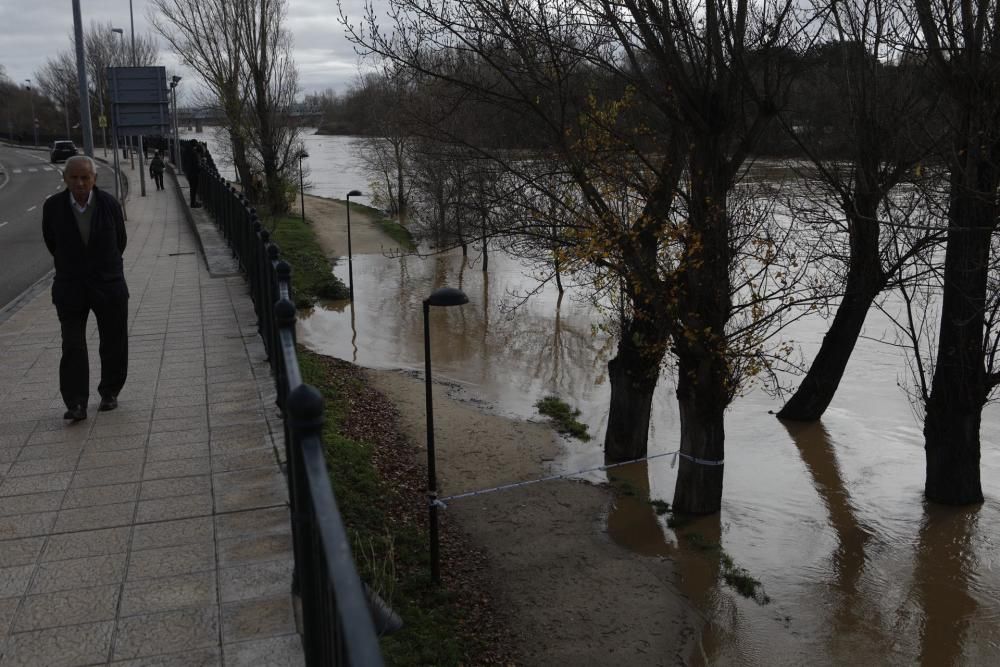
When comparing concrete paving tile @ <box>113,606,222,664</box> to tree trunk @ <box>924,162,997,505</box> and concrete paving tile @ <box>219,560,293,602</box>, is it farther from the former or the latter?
tree trunk @ <box>924,162,997,505</box>

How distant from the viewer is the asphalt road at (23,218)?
18.8 metres

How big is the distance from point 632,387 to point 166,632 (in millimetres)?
11703

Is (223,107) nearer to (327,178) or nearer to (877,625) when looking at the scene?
(877,625)

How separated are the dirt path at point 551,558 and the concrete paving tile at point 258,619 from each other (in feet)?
16.8

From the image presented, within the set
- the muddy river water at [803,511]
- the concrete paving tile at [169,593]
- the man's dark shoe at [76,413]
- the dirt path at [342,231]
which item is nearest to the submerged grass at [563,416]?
the muddy river water at [803,511]

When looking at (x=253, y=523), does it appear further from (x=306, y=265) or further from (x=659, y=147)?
(x=306, y=265)

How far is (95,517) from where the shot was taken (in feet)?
17.5

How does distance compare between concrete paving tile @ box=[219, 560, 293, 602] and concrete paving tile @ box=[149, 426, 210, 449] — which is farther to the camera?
concrete paving tile @ box=[149, 426, 210, 449]

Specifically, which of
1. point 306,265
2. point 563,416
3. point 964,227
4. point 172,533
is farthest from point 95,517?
point 306,265

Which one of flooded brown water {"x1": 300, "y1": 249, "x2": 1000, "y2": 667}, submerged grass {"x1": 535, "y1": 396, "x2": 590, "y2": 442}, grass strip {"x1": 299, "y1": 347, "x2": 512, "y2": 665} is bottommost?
flooded brown water {"x1": 300, "y1": 249, "x2": 1000, "y2": 667}

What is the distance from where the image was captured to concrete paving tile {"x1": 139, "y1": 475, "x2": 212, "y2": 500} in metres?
5.60

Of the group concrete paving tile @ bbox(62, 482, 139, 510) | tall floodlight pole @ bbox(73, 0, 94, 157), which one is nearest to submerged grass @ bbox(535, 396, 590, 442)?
tall floodlight pole @ bbox(73, 0, 94, 157)

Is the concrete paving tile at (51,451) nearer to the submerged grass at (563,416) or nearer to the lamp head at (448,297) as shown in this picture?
the lamp head at (448,297)

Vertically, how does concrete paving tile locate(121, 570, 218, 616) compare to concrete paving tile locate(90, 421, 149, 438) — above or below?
below
